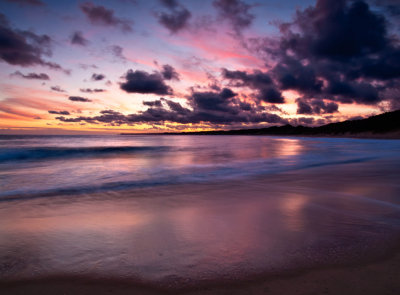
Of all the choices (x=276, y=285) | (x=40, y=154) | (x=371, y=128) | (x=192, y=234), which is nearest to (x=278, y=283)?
(x=276, y=285)

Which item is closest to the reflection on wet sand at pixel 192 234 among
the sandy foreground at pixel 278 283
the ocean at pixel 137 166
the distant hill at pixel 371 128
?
the sandy foreground at pixel 278 283

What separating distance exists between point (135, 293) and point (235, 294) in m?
0.88

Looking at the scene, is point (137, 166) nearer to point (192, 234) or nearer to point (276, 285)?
point (192, 234)

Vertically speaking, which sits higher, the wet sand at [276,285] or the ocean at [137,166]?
the wet sand at [276,285]

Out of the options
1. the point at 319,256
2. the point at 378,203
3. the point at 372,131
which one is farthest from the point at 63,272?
the point at 372,131

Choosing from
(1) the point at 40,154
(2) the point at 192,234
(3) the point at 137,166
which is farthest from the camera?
(1) the point at 40,154

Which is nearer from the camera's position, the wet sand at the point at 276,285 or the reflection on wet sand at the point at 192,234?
the wet sand at the point at 276,285

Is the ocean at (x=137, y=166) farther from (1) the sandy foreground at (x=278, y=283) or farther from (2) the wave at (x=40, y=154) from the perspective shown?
(1) the sandy foreground at (x=278, y=283)

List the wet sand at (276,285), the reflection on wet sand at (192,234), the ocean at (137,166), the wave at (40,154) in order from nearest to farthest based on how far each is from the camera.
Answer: the wet sand at (276,285)
the reflection on wet sand at (192,234)
the ocean at (137,166)
the wave at (40,154)

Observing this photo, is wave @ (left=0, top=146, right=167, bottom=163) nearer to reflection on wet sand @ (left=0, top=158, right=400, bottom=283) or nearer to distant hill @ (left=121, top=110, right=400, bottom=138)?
reflection on wet sand @ (left=0, top=158, right=400, bottom=283)

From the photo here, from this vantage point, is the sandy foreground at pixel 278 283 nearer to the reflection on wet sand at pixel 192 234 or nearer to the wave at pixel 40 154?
the reflection on wet sand at pixel 192 234

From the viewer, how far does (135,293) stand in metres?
2.16

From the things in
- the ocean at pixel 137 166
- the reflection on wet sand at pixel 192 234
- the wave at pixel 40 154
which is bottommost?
the wave at pixel 40 154

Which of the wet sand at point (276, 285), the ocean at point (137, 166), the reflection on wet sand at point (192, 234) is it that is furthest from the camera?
the ocean at point (137, 166)
